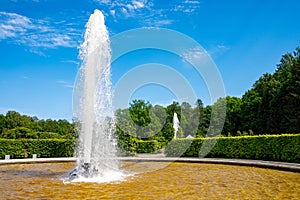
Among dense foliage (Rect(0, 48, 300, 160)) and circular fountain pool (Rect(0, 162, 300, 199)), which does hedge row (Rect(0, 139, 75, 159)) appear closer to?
dense foliage (Rect(0, 48, 300, 160))

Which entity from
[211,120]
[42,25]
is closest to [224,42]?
[42,25]

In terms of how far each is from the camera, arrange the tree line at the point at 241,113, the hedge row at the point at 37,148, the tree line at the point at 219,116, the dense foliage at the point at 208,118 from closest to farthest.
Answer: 1. the hedge row at the point at 37,148
2. the dense foliage at the point at 208,118
3. the tree line at the point at 219,116
4. the tree line at the point at 241,113

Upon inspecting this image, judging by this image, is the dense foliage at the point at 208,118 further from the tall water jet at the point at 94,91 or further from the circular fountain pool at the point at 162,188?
the tall water jet at the point at 94,91

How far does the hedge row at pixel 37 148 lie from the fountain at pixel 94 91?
9.57 m

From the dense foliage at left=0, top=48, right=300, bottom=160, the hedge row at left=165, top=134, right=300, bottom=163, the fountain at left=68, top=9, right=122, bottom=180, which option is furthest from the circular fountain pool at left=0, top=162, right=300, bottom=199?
the dense foliage at left=0, top=48, right=300, bottom=160

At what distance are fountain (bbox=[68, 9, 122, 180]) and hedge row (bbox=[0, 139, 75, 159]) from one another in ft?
31.4

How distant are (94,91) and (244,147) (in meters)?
10.2

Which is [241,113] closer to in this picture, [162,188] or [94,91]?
[94,91]

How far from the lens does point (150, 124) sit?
45500mm

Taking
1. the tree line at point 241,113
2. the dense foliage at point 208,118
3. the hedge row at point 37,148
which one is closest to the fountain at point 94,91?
the dense foliage at point 208,118

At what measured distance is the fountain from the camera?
10.3m

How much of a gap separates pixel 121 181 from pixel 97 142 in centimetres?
264

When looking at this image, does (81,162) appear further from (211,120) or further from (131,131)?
(211,120)

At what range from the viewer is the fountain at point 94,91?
33.8 ft
